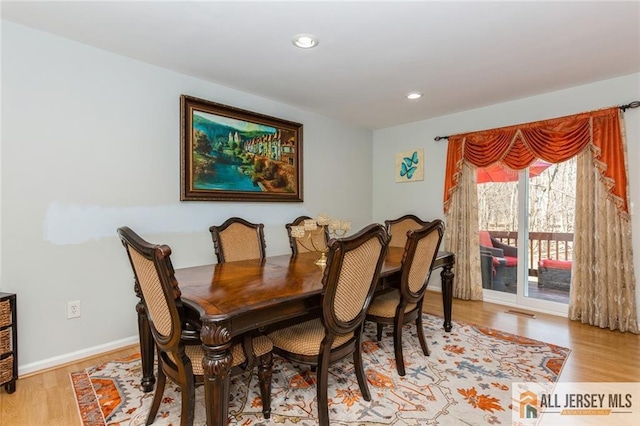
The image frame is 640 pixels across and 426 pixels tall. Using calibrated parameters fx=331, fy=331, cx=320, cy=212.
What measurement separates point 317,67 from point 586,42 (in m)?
1.96

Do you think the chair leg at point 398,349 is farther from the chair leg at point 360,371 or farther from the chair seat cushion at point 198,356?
the chair seat cushion at point 198,356

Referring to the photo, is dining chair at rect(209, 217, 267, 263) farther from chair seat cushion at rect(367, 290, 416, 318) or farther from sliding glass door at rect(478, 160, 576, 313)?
sliding glass door at rect(478, 160, 576, 313)

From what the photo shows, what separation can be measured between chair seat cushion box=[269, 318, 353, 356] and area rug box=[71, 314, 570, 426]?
383mm

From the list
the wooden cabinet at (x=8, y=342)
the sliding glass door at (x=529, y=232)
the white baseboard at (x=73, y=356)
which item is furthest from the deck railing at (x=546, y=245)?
the wooden cabinet at (x=8, y=342)

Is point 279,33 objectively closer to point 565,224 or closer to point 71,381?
point 71,381

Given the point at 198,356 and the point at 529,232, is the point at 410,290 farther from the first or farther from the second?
the point at 529,232

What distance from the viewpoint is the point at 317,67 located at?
276 centimetres

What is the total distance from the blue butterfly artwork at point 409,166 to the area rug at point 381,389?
2.47m

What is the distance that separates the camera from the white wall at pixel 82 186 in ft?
7.08

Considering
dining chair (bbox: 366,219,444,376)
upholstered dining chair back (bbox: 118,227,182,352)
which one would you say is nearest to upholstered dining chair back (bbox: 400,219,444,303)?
dining chair (bbox: 366,219,444,376)

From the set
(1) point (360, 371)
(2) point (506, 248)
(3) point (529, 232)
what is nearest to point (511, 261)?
(2) point (506, 248)

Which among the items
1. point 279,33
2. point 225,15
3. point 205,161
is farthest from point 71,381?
point 279,33

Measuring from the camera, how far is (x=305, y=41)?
2.31 meters

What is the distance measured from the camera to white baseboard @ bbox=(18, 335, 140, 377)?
7.18 feet
